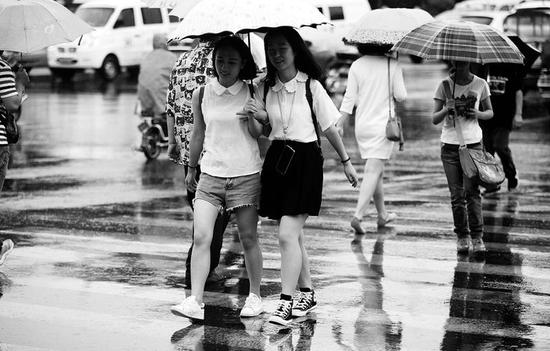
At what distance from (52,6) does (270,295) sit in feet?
9.02

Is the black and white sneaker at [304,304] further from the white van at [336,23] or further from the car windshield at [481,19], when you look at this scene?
the white van at [336,23]

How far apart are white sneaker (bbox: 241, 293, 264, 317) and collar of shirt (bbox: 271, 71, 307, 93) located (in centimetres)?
133

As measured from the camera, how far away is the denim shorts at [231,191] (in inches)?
300

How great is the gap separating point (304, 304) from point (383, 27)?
379cm

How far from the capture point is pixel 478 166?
9.81 metres

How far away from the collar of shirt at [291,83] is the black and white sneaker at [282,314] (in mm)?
1328

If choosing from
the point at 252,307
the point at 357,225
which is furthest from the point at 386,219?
the point at 252,307

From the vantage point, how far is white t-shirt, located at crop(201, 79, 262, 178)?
7.61 metres

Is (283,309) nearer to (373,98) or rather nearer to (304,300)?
(304,300)

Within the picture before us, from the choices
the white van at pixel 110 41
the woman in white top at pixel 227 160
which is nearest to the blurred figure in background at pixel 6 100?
the woman in white top at pixel 227 160

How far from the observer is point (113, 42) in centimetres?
3350

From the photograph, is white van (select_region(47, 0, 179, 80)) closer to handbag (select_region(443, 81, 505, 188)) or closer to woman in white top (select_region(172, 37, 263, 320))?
handbag (select_region(443, 81, 505, 188))

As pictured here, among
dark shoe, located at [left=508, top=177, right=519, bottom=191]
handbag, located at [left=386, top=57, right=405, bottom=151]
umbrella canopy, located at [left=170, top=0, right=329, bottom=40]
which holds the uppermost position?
umbrella canopy, located at [left=170, top=0, right=329, bottom=40]

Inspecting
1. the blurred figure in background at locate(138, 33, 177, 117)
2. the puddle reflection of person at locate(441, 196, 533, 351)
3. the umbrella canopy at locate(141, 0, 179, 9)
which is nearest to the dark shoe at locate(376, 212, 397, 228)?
the puddle reflection of person at locate(441, 196, 533, 351)
